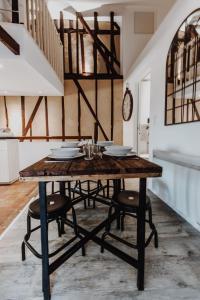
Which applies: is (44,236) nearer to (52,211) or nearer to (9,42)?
(52,211)

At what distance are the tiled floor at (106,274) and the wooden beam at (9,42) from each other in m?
1.94

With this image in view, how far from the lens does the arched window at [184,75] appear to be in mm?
2041

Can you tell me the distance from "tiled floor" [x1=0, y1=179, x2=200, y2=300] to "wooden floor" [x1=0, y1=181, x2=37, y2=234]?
1.64 ft

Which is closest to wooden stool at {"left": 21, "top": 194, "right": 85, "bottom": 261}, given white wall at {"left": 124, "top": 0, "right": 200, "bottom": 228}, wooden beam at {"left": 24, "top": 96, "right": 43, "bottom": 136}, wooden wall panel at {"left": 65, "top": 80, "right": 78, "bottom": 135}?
white wall at {"left": 124, "top": 0, "right": 200, "bottom": 228}

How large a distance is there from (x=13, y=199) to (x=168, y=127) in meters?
2.66

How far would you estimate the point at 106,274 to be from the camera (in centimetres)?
147

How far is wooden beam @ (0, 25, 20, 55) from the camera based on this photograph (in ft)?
6.12

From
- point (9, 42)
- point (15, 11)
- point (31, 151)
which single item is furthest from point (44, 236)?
point (31, 151)

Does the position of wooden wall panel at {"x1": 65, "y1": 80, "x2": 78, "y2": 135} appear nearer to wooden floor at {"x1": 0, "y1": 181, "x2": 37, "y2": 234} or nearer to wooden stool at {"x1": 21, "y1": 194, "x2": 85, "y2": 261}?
wooden floor at {"x1": 0, "y1": 181, "x2": 37, "y2": 234}

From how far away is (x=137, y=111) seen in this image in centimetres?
473

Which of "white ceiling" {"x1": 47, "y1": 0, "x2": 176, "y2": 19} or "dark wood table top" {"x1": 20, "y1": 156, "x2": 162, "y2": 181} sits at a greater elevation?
"white ceiling" {"x1": 47, "y1": 0, "x2": 176, "y2": 19}

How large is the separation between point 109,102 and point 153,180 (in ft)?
10.8

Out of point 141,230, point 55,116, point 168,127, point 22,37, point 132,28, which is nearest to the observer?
point 141,230

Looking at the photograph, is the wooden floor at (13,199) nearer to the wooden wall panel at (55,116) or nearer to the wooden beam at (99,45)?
the wooden wall panel at (55,116)
